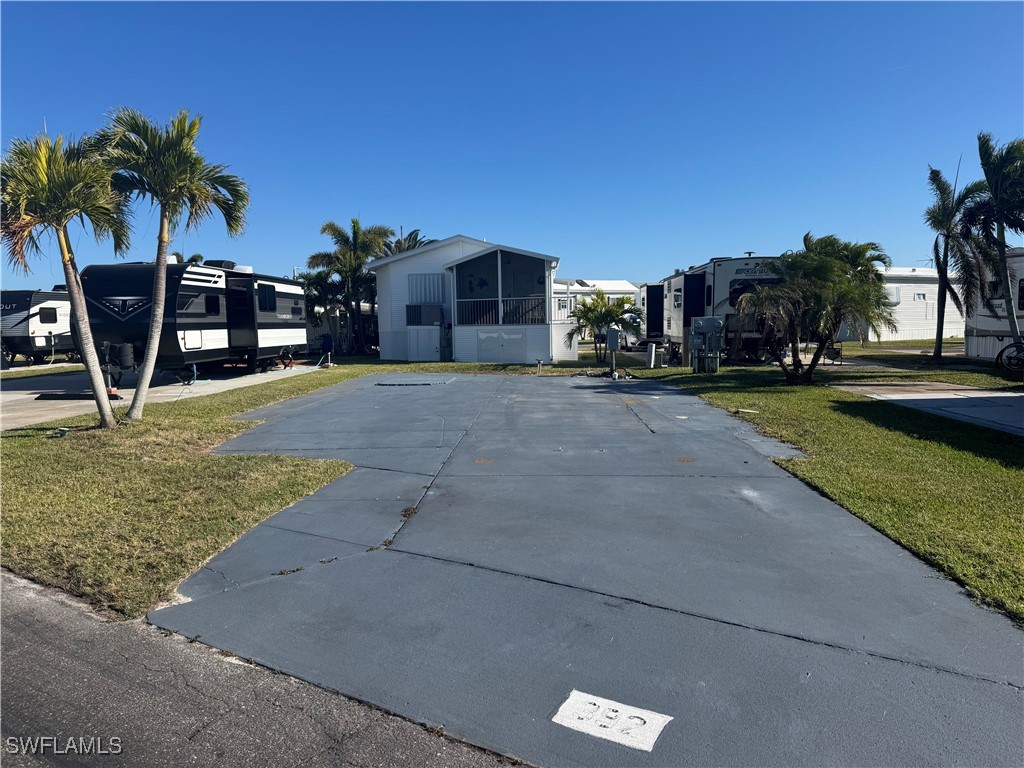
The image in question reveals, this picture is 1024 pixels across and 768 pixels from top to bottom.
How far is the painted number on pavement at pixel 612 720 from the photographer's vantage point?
9.25 ft

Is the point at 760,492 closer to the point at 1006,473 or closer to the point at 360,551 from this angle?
the point at 1006,473

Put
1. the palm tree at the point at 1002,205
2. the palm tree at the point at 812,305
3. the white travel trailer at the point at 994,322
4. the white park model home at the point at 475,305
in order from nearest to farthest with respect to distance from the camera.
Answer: the palm tree at the point at 812,305, the palm tree at the point at 1002,205, the white travel trailer at the point at 994,322, the white park model home at the point at 475,305

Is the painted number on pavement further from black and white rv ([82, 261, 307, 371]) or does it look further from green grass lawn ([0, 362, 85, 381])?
green grass lawn ([0, 362, 85, 381])

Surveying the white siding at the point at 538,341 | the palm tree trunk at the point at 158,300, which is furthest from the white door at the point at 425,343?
the palm tree trunk at the point at 158,300

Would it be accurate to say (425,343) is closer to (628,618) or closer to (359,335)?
(359,335)

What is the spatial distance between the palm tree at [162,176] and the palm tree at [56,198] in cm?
45

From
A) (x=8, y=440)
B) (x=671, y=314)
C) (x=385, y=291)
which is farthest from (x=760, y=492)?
(x=385, y=291)

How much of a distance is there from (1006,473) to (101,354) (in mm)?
18720

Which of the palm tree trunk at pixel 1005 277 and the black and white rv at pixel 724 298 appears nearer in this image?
the palm tree trunk at pixel 1005 277

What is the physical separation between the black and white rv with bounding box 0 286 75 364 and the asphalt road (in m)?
26.1

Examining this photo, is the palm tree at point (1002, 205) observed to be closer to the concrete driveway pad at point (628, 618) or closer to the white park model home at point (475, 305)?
the white park model home at point (475, 305)

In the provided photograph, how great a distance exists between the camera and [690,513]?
19.2ft

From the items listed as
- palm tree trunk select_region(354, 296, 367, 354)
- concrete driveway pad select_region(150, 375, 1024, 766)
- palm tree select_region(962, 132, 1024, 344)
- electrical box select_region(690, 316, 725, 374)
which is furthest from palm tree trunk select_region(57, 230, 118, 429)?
palm tree trunk select_region(354, 296, 367, 354)

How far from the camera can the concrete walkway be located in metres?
10.4
